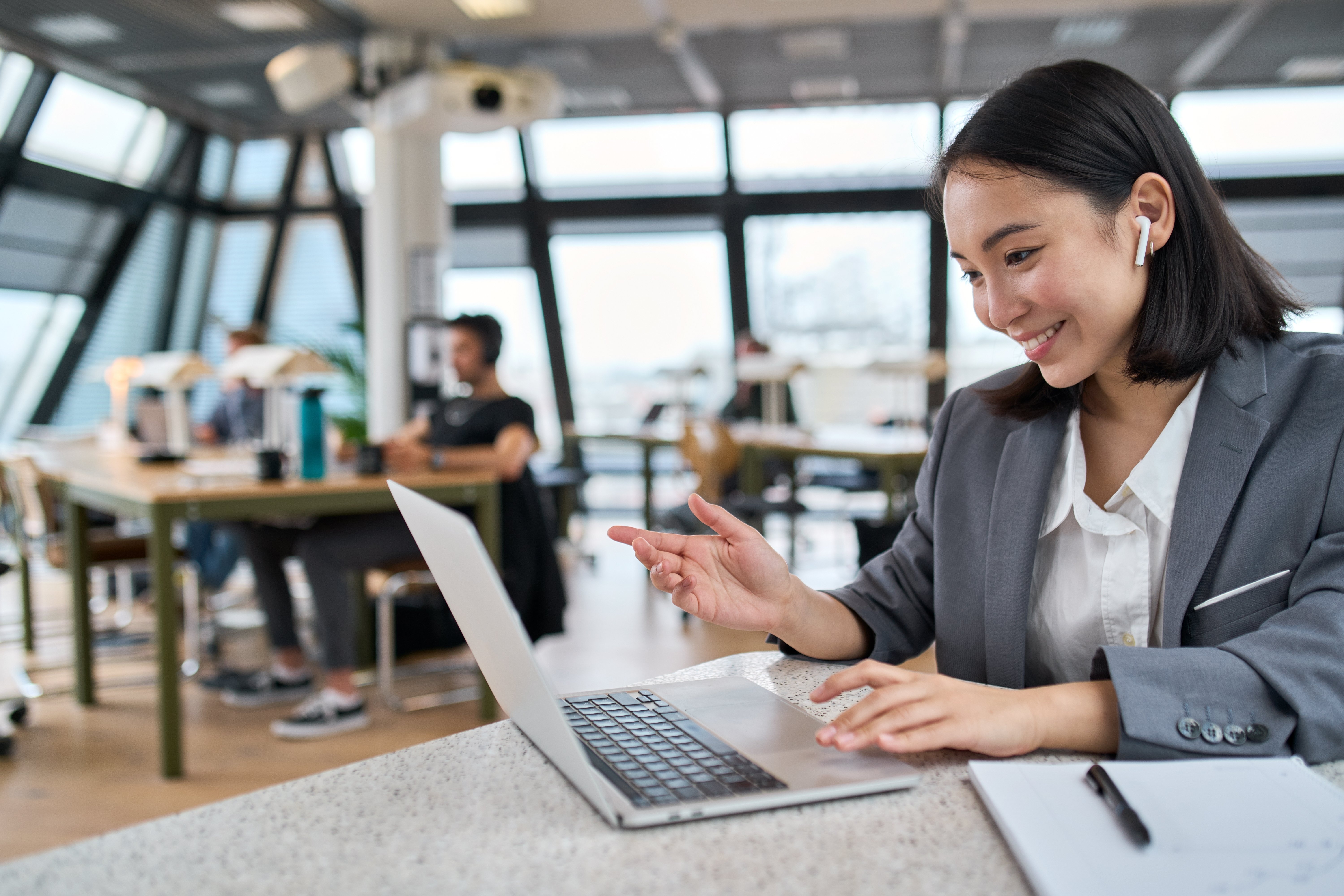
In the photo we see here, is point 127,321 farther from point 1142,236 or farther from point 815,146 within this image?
point 1142,236

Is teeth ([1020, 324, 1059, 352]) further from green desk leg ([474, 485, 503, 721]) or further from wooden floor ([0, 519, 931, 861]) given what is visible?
A: green desk leg ([474, 485, 503, 721])

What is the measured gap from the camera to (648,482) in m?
6.28

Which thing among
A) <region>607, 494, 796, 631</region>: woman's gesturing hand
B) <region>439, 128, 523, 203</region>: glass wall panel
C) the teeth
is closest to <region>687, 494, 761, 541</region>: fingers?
<region>607, 494, 796, 631</region>: woman's gesturing hand

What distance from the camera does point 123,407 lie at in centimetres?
491

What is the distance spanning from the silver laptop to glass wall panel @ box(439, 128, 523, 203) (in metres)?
6.86

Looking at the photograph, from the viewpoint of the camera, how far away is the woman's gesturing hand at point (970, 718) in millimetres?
744

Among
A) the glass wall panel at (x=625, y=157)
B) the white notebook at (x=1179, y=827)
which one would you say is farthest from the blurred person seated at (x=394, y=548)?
the glass wall panel at (x=625, y=157)

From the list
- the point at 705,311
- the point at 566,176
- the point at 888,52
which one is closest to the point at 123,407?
the point at 566,176

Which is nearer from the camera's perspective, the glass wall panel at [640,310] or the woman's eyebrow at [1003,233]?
the woman's eyebrow at [1003,233]

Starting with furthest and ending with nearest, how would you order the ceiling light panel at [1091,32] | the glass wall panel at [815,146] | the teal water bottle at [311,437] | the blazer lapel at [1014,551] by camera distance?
the glass wall panel at [815,146] → the ceiling light panel at [1091,32] → the teal water bottle at [311,437] → the blazer lapel at [1014,551]

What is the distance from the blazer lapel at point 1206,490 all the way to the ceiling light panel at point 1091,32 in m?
5.32

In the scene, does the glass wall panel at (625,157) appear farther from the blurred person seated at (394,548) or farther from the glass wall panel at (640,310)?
the blurred person seated at (394,548)

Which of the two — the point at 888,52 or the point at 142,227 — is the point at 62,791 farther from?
the point at 888,52

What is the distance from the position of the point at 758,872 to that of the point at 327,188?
7854mm
